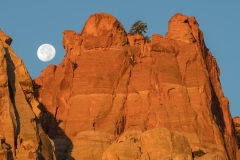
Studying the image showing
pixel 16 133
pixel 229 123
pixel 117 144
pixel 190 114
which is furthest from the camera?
pixel 229 123

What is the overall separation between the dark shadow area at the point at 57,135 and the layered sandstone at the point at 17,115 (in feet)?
32.5

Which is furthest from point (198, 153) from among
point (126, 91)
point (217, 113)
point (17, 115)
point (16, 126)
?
point (16, 126)

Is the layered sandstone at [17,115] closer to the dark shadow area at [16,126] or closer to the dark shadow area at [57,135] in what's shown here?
the dark shadow area at [16,126]

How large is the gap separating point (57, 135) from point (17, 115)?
17.6 m

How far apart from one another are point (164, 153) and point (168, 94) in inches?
383

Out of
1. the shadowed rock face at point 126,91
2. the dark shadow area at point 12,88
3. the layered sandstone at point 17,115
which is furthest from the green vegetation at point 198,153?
the dark shadow area at point 12,88

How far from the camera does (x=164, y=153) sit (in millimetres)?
97938

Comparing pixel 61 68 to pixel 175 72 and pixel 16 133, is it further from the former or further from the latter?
pixel 16 133

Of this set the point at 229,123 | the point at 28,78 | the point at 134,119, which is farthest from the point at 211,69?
the point at 28,78

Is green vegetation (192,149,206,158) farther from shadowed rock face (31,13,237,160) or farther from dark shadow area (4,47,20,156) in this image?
dark shadow area (4,47,20,156)

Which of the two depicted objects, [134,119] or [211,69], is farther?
[211,69]

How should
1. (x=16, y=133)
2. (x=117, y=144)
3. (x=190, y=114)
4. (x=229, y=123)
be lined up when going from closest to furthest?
(x=16, y=133) → (x=117, y=144) → (x=190, y=114) → (x=229, y=123)

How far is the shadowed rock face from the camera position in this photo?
4102 inches

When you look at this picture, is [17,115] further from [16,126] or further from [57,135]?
[57,135]
